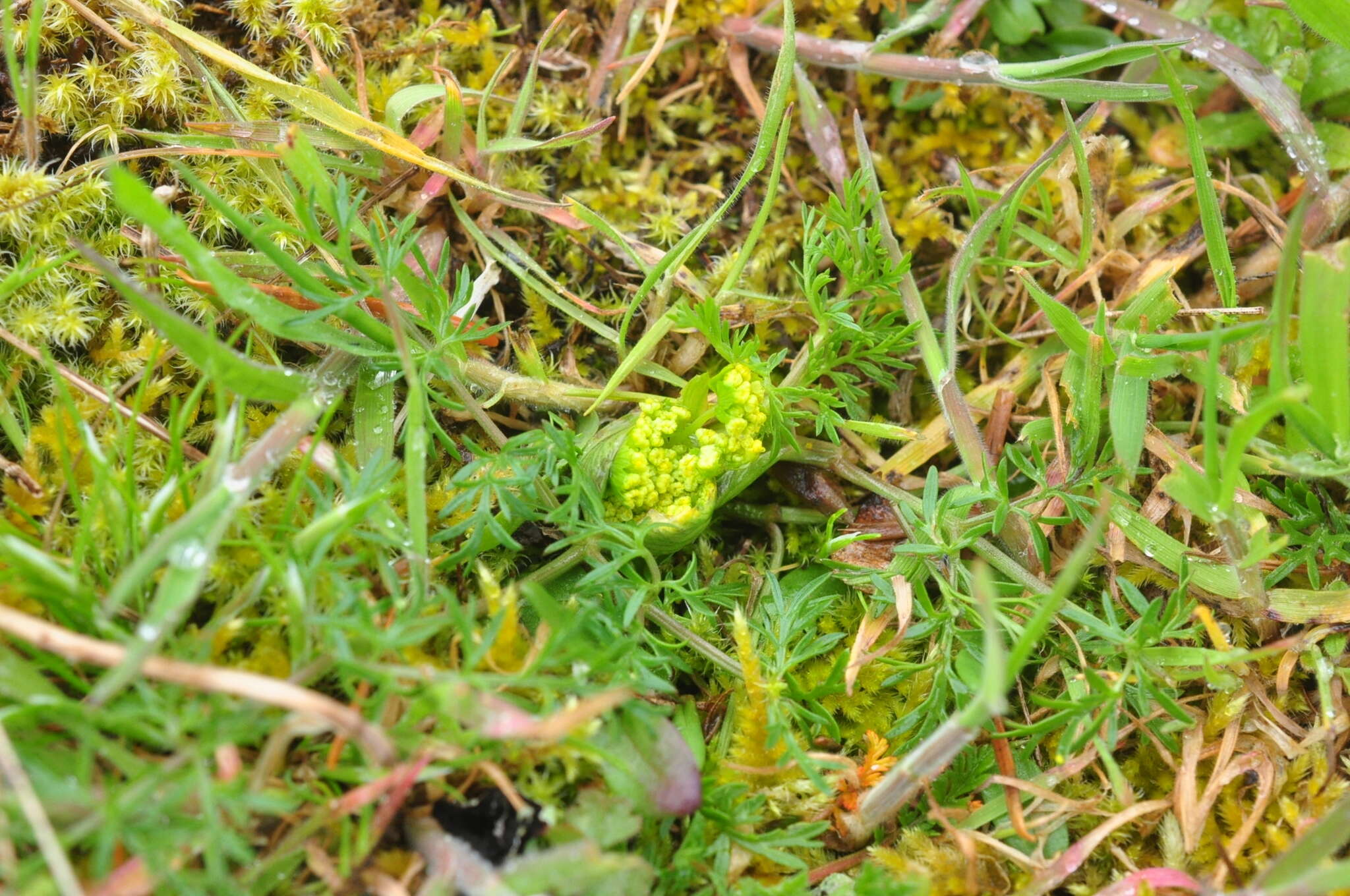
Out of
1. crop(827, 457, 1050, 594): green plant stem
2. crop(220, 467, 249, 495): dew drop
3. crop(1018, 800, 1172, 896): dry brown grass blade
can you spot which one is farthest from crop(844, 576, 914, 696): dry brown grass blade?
crop(220, 467, 249, 495): dew drop

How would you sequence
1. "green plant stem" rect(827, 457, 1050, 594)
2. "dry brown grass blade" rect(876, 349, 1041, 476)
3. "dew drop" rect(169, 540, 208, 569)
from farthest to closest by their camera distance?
"dry brown grass blade" rect(876, 349, 1041, 476), "green plant stem" rect(827, 457, 1050, 594), "dew drop" rect(169, 540, 208, 569)

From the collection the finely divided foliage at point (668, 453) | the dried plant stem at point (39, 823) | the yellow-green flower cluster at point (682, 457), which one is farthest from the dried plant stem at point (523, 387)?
the dried plant stem at point (39, 823)

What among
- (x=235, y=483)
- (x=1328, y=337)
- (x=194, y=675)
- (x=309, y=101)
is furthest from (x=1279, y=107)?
(x=194, y=675)

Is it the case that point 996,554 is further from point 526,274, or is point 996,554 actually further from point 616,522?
point 526,274

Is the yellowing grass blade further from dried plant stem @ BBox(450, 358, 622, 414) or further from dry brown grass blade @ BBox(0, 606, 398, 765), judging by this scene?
dry brown grass blade @ BBox(0, 606, 398, 765)

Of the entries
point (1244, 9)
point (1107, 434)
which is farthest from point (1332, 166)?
point (1107, 434)

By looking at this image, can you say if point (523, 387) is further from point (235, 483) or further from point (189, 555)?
point (189, 555)

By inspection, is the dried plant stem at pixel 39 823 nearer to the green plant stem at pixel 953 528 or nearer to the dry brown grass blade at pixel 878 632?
the dry brown grass blade at pixel 878 632

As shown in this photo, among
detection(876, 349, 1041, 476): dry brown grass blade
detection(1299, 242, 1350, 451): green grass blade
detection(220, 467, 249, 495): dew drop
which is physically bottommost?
detection(876, 349, 1041, 476): dry brown grass blade
